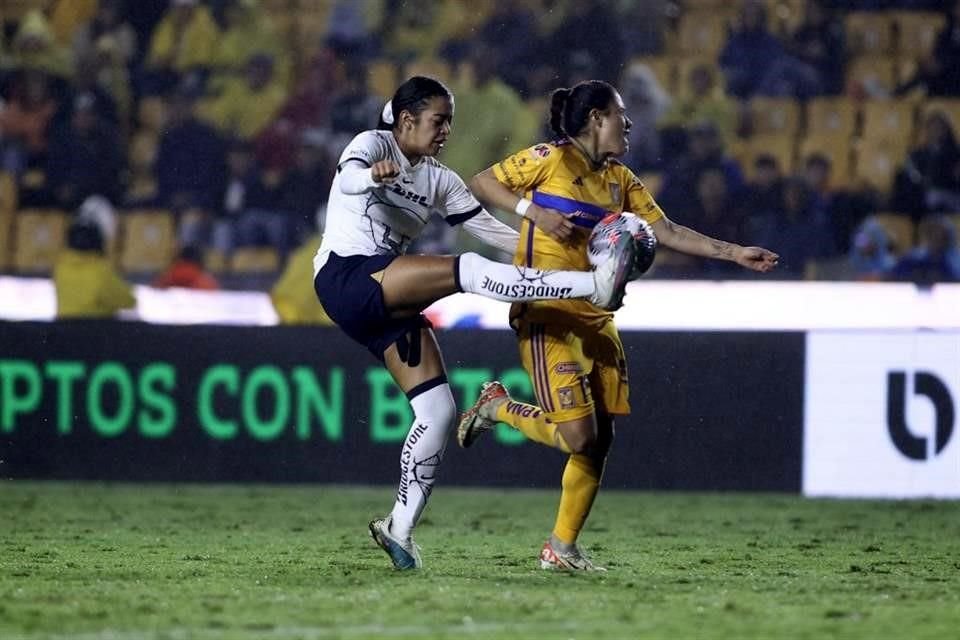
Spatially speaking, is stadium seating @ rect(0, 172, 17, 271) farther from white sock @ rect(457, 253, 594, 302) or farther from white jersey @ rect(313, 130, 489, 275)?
white sock @ rect(457, 253, 594, 302)

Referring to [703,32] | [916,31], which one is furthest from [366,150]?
[916,31]

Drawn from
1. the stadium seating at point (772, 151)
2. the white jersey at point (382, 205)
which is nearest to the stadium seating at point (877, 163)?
the stadium seating at point (772, 151)

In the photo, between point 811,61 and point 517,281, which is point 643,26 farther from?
point 517,281

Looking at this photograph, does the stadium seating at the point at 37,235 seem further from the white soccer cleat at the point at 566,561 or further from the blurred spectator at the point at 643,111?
the white soccer cleat at the point at 566,561

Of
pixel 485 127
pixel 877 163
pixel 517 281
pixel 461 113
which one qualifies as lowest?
pixel 517 281

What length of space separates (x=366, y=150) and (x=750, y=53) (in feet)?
26.1

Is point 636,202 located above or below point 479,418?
above

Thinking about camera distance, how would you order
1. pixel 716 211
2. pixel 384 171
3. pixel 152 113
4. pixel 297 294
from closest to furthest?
pixel 384 171 < pixel 297 294 < pixel 716 211 < pixel 152 113

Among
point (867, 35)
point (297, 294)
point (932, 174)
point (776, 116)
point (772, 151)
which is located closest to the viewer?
point (297, 294)

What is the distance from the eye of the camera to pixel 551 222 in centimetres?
661

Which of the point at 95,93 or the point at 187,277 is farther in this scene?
the point at 95,93

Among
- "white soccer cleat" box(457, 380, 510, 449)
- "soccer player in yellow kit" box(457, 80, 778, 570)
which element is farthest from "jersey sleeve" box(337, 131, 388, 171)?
"white soccer cleat" box(457, 380, 510, 449)

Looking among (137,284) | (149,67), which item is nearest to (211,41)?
(149,67)

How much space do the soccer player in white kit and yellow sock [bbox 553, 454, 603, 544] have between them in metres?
0.57
